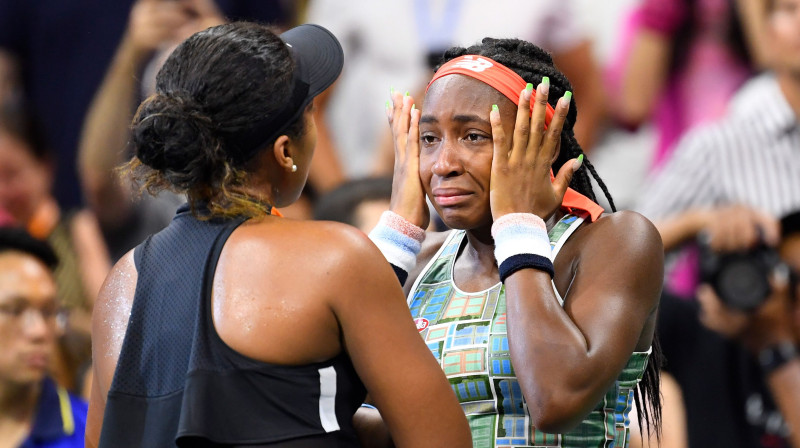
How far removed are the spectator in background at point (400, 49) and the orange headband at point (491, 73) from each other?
2.46m

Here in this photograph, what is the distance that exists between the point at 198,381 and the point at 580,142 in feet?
10.2

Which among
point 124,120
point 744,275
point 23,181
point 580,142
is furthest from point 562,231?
point 23,181

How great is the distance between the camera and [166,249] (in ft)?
5.80

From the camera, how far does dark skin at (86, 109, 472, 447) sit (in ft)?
5.40

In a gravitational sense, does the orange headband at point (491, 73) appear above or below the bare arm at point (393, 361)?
above

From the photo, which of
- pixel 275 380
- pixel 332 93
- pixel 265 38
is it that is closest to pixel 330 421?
pixel 275 380

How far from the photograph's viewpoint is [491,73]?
2170mm

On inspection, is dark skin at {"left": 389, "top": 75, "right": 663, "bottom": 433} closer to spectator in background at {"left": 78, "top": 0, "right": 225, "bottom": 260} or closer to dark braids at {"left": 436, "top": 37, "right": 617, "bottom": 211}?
dark braids at {"left": 436, "top": 37, "right": 617, "bottom": 211}

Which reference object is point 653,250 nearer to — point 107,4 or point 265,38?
point 265,38

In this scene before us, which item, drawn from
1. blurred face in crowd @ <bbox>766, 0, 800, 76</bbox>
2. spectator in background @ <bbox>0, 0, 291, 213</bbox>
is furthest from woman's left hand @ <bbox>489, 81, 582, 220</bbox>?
spectator in background @ <bbox>0, 0, 291, 213</bbox>

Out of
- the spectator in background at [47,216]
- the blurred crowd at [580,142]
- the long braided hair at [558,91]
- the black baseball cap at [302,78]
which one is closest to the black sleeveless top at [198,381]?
the black baseball cap at [302,78]

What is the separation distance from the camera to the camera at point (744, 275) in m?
4.15

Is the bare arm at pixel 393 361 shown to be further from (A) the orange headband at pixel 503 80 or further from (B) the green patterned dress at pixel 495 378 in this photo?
(A) the orange headband at pixel 503 80

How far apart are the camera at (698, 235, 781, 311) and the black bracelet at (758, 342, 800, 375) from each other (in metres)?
0.18
